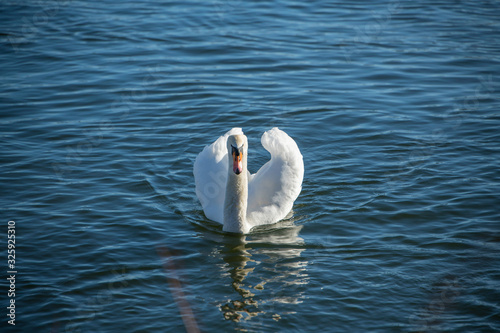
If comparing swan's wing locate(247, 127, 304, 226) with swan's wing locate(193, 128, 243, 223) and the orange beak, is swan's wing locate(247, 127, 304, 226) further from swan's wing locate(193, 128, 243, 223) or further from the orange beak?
the orange beak

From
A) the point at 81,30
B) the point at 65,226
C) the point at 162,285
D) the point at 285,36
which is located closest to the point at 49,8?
the point at 81,30

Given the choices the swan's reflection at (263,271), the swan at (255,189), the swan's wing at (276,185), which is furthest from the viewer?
the swan's wing at (276,185)

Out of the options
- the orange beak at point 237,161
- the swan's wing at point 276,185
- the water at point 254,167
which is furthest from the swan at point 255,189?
the orange beak at point 237,161

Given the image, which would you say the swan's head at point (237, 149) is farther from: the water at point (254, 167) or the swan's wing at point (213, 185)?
the water at point (254, 167)

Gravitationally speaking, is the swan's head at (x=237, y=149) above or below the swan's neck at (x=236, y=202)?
above

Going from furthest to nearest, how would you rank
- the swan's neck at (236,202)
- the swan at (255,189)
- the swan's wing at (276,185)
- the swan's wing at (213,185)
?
the swan's wing at (213,185) < the swan's wing at (276,185) < the swan at (255,189) < the swan's neck at (236,202)

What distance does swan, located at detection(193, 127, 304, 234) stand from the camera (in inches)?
387

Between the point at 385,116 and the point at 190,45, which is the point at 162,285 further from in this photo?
the point at 190,45

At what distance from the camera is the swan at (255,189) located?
9.82m

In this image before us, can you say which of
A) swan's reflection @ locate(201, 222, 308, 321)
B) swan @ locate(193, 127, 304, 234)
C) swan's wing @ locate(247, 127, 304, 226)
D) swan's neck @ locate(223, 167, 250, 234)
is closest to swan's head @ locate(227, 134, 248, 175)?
swan's neck @ locate(223, 167, 250, 234)

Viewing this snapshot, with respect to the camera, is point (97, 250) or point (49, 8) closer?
point (97, 250)

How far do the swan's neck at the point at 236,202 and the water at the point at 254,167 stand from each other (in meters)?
0.26

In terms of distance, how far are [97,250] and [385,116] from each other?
25.5 ft

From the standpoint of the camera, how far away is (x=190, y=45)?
62.6 ft
